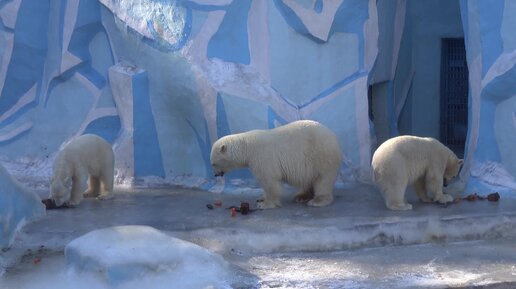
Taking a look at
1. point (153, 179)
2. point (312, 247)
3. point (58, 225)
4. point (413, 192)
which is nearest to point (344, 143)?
point (413, 192)

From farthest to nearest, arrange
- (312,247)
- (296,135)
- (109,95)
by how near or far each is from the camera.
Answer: (109,95), (296,135), (312,247)

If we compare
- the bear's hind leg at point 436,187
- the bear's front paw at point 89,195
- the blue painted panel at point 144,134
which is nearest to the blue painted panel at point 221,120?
the blue painted panel at point 144,134

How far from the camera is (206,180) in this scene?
934 centimetres

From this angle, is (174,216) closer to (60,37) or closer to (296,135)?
(296,135)

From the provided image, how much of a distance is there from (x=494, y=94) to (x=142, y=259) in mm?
4432

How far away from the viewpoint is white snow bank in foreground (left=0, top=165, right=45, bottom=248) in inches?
262

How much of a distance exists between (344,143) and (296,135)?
144 cm

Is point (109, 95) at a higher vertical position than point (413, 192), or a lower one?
higher

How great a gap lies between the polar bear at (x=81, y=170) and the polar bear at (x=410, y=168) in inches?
103

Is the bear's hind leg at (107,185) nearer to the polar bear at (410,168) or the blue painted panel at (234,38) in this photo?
the blue painted panel at (234,38)

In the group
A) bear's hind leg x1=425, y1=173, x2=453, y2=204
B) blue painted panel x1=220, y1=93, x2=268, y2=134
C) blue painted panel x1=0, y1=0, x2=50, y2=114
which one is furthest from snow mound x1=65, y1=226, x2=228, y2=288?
blue painted panel x1=0, y1=0, x2=50, y2=114

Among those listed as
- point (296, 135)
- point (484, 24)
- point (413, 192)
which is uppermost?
point (484, 24)

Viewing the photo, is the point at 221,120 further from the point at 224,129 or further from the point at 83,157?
the point at 83,157

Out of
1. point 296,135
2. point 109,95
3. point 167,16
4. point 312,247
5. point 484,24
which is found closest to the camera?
point 312,247
